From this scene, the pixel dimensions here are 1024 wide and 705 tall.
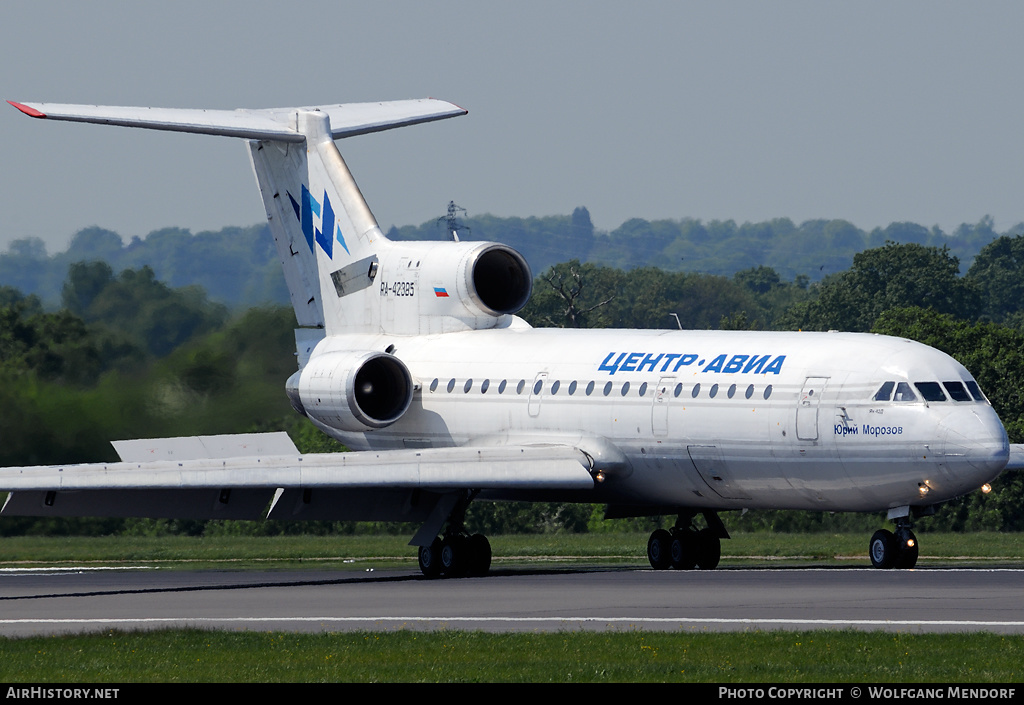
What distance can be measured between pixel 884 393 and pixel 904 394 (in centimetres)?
32

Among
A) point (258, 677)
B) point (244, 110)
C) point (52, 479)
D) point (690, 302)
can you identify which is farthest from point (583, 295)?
point (258, 677)

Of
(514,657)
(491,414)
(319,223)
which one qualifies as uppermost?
(319,223)

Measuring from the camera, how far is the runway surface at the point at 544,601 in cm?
2247

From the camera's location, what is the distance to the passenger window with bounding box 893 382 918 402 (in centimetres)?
2966

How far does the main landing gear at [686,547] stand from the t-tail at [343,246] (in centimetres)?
605

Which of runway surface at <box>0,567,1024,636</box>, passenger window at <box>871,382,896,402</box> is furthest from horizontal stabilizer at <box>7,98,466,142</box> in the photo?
passenger window at <box>871,382,896,402</box>

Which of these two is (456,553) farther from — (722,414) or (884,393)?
(884,393)

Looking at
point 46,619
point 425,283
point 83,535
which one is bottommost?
point 83,535

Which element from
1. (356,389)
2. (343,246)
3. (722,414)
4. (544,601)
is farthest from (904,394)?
(343,246)

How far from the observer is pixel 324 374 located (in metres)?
36.3

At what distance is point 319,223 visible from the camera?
39.8 m

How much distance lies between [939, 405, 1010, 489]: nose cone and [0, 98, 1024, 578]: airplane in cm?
3

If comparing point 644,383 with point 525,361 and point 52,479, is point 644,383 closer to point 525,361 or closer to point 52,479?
point 525,361
